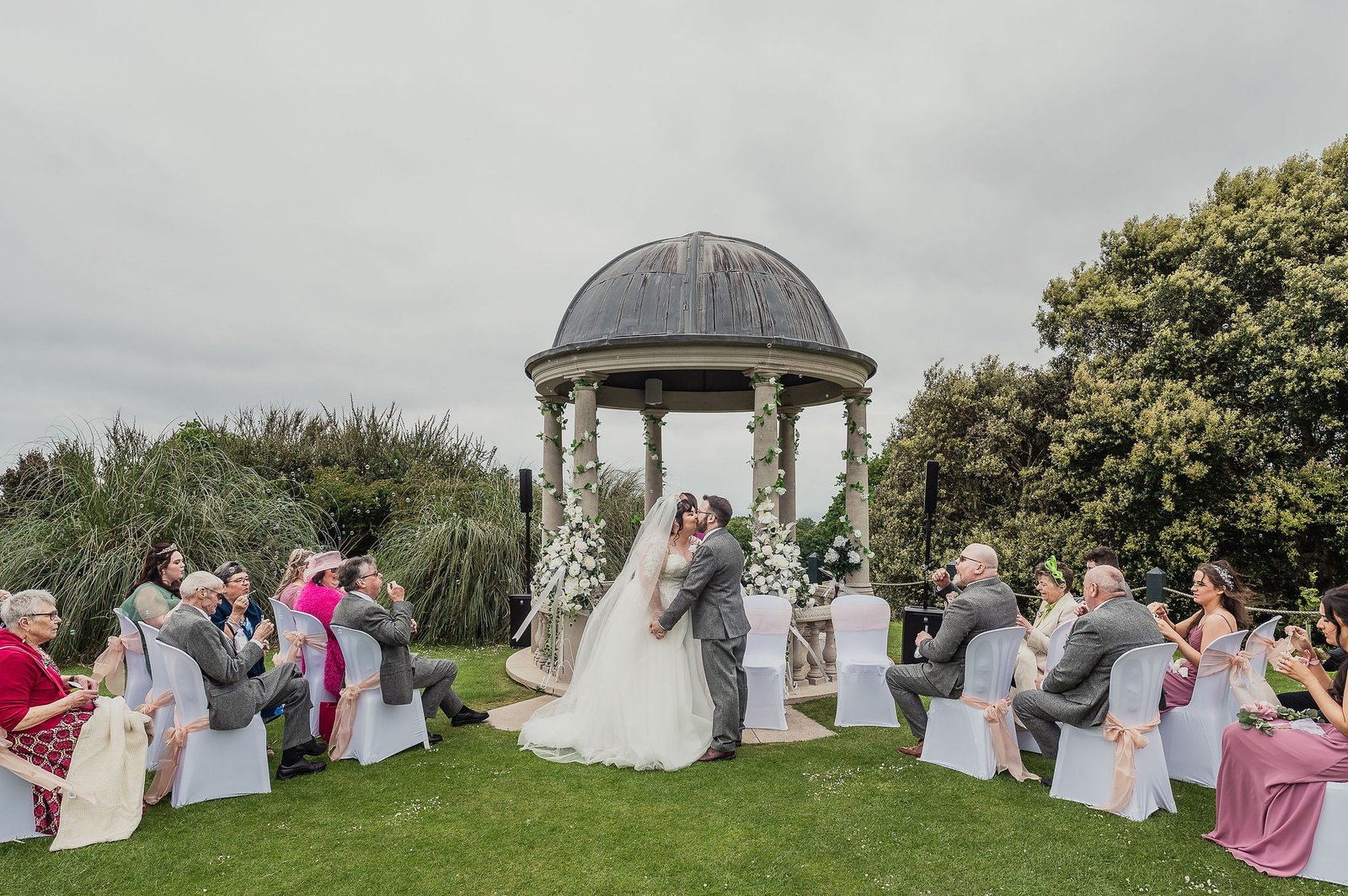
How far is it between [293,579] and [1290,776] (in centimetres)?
705

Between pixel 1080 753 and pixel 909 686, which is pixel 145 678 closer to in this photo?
pixel 909 686

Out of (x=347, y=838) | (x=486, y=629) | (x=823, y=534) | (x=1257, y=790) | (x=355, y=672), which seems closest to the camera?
(x=1257, y=790)

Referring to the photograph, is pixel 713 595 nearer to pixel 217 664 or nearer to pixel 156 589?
pixel 217 664

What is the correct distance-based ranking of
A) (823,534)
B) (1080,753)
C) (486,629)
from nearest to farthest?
1. (1080,753)
2. (486,629)
3. (823,534)

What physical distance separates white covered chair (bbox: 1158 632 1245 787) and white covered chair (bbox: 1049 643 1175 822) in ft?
2.05

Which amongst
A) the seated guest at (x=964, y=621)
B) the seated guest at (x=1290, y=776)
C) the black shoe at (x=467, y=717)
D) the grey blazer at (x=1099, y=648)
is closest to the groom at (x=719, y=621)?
the seated guest at (x=964, y=621)

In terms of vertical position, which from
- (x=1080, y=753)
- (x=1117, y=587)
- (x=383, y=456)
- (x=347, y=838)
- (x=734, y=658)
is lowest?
(x=347, y=838)

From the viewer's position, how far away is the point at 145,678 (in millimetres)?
5777

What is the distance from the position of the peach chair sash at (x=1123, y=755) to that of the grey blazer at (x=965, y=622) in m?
0.87

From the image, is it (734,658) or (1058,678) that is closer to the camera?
(1058,678)

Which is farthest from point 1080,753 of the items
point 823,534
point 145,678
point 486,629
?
point 823,534

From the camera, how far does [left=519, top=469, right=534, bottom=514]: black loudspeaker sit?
407 inches

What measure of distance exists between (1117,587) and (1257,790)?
1.24m

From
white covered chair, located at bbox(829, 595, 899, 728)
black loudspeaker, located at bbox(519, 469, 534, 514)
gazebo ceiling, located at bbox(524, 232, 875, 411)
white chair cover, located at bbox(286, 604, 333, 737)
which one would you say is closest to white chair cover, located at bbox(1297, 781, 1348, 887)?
white covered chair, located at bbox(829, 595, 899, 728)
